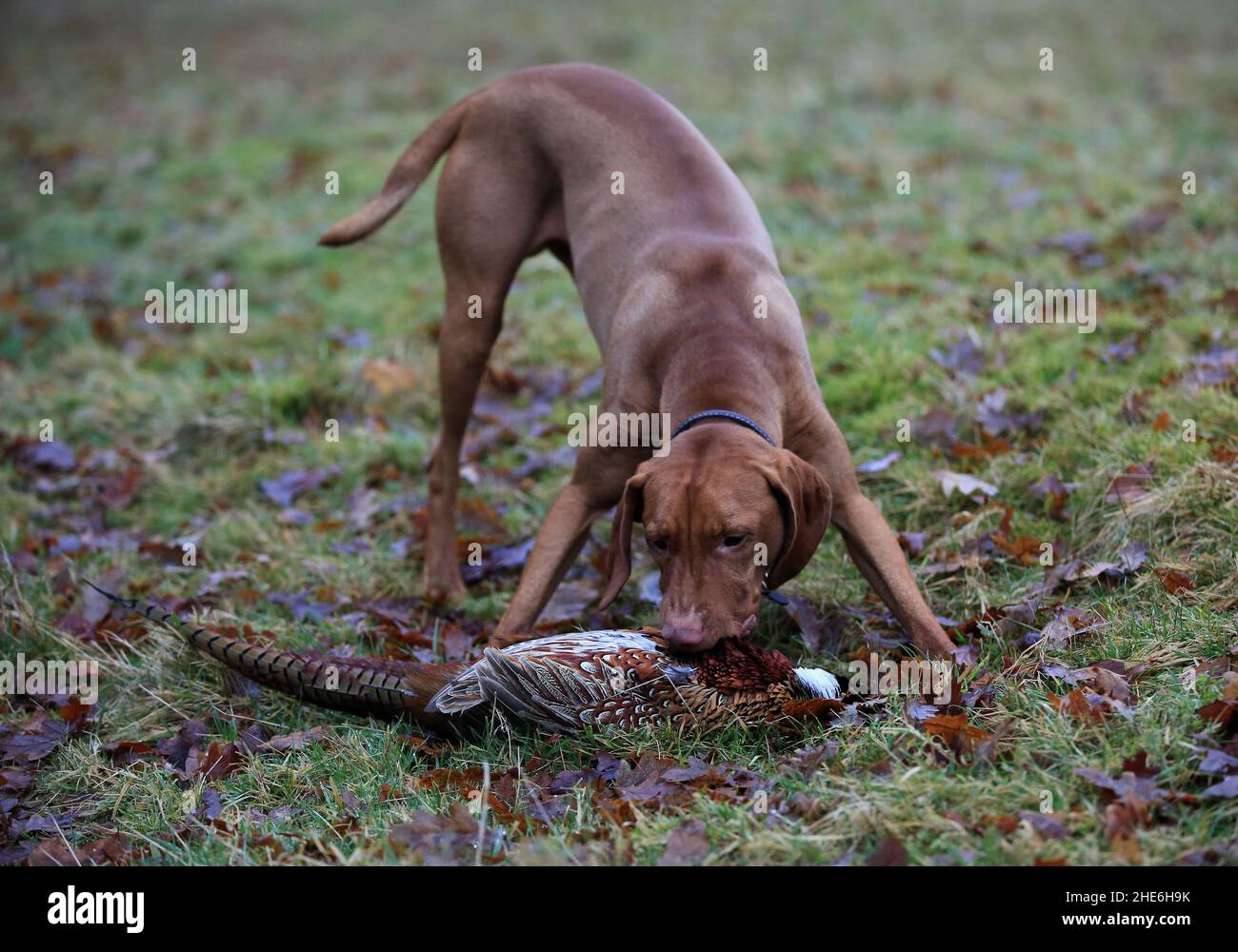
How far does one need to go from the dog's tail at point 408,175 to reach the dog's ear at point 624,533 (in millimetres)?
2051

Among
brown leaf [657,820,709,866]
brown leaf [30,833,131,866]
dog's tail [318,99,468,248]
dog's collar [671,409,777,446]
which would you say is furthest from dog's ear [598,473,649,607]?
dog's tail [318,99,468,248]

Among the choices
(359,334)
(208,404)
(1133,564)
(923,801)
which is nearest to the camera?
(923,801)

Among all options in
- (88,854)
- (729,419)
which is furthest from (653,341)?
(88,854)

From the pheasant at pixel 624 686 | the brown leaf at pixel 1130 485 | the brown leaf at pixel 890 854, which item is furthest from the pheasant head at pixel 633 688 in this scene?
the brown leaf at pixel 1130 485

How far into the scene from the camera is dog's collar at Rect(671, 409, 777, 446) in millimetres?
3871

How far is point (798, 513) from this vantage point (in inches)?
147

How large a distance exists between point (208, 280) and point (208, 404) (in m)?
2.48

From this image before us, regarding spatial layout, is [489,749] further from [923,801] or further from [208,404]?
[208,404]

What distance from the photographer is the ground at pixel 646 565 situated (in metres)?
3.25

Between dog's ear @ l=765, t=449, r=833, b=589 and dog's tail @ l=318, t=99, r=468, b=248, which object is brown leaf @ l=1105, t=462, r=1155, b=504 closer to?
dog's ear @ l=765, t=449, r=833, b=589

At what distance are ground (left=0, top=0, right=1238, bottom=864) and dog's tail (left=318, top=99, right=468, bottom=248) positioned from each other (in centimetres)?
118

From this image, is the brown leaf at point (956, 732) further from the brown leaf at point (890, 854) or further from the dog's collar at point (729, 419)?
the dog's collar at point (729, 419)
